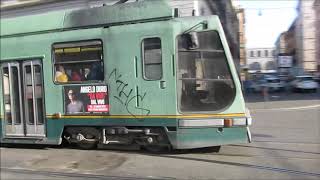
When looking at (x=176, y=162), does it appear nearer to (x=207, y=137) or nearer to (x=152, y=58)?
(x=207, y=137)

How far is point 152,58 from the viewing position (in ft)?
30.0

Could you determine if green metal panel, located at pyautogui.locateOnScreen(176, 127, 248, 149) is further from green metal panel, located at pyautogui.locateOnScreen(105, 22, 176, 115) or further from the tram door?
the tram door

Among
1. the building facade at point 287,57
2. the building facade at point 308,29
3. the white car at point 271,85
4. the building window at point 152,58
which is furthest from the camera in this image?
the white car at point 271,85

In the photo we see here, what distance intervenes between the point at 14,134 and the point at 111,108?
249 centimetres

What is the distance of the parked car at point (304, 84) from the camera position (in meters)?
30.0

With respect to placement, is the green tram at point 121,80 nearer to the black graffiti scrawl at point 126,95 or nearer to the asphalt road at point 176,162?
the black graffiti scrawl at point 126,95

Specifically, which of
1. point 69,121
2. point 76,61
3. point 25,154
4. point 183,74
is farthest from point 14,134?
point 183,74

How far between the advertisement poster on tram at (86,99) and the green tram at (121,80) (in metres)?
0.02

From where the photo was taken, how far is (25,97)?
34.0 ft

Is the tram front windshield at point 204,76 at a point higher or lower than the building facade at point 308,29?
lower

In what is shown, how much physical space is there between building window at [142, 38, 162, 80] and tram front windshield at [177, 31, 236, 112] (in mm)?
391

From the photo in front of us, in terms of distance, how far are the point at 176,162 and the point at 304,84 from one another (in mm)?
24726

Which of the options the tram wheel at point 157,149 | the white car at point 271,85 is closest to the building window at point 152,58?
the tram wheel at point 157,149

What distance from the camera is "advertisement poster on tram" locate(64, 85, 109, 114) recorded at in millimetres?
9570
